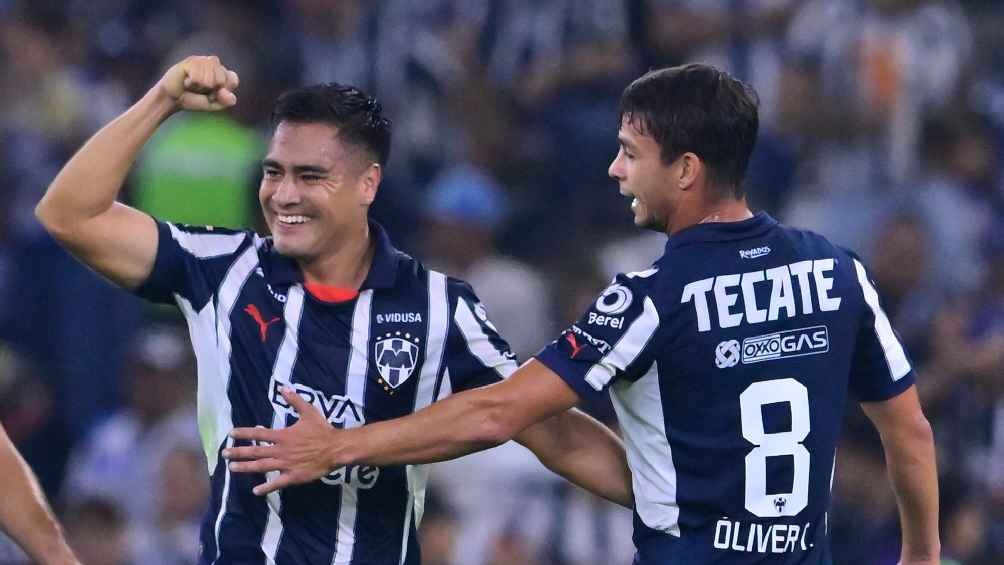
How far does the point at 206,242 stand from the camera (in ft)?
15.7

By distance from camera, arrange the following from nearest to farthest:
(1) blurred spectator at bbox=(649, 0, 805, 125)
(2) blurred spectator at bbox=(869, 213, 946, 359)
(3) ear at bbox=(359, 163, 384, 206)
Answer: (3) ear at bbox=(359, 163, 384, 206), (2) blurred spectator at bbox=(869, 213, 946, 359), (1) blurred spectator at bbox=(649, 0, 805, 125)

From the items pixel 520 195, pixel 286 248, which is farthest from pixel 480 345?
pixel 520 195

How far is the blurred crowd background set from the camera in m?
8.12

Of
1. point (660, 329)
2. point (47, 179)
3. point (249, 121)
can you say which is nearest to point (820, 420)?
point (660, 329)

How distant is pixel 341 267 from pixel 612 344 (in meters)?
0.91

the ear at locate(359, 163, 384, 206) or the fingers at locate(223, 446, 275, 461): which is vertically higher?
the ear at locate(359, 163, 384, 206)

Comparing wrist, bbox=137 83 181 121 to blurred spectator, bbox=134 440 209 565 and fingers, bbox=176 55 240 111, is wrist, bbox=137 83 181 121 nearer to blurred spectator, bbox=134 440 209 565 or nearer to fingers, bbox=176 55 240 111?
fingers, bbox=176 55 240 111

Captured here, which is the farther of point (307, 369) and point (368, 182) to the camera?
point (368, 182)

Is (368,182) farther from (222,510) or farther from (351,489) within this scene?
(222,510)

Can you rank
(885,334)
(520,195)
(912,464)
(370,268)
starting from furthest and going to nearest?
(520,195) → (370,268) → (912,464) → (885,334)

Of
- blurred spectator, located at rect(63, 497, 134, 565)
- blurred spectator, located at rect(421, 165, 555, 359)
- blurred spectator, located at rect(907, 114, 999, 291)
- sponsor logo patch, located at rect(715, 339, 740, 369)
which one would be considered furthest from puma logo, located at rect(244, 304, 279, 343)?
blurred spectator, located at rect(907, 114, 999, 291)

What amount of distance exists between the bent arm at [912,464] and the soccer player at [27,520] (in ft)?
7.26

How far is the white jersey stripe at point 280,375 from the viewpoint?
15.3ft

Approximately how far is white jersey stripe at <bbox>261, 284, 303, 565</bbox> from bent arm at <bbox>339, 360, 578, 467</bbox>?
0.39 metres
